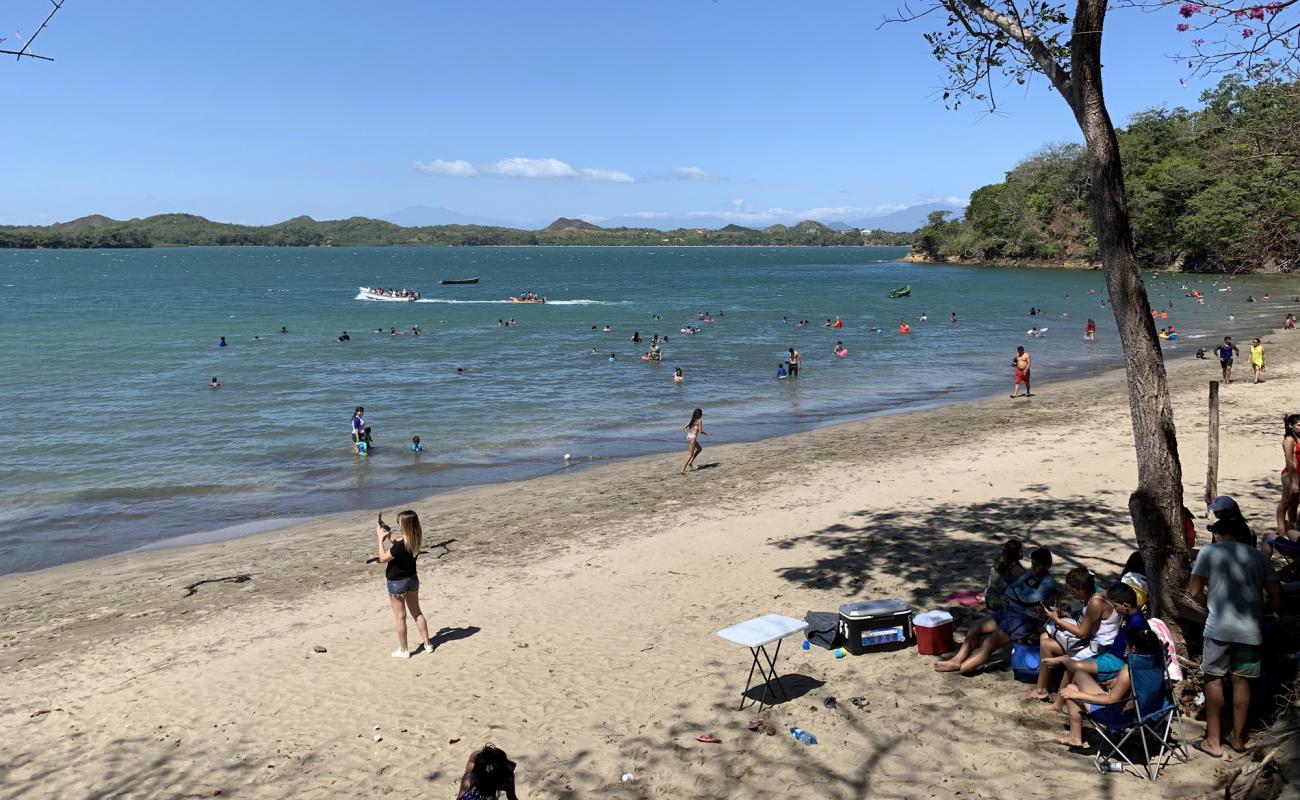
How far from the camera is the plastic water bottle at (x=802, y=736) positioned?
22.7 feet

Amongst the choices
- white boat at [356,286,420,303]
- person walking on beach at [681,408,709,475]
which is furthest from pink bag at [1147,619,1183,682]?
white boat at [356,286,420,303]

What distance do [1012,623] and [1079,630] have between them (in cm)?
124

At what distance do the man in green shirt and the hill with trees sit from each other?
3.00 metres

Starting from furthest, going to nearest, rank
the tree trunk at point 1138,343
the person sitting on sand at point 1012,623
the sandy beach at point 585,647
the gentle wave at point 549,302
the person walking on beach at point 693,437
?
the gentle wave at point 549,302
the person walking on beach at point 693,437
the person sitting on sand at point 1012,623
the tree trunk at point 1138,343
the sandy beach at point 585,647

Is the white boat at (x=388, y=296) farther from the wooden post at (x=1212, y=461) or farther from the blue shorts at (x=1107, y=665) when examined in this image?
the blue shorts at (x=1107, y=665)

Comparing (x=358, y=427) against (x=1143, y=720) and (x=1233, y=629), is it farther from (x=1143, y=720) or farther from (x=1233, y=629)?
(x=1233, y=629)

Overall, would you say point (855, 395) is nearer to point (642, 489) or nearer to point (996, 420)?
point (996, 420)

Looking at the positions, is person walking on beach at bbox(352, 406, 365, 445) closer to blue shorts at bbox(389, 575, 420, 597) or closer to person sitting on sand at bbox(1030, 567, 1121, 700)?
blue shorts at bbox(389, 575, 420, 597)

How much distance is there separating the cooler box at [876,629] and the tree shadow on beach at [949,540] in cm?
122

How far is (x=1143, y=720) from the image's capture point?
602 centimetres

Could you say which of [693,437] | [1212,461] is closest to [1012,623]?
[1212,461]

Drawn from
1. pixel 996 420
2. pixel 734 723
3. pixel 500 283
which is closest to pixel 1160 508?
pixel 734 723

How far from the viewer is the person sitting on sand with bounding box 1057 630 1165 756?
6160 mm

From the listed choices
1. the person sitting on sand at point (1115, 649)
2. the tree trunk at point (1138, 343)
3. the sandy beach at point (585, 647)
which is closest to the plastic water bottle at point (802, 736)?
the sandy beach at point (585, 647)
